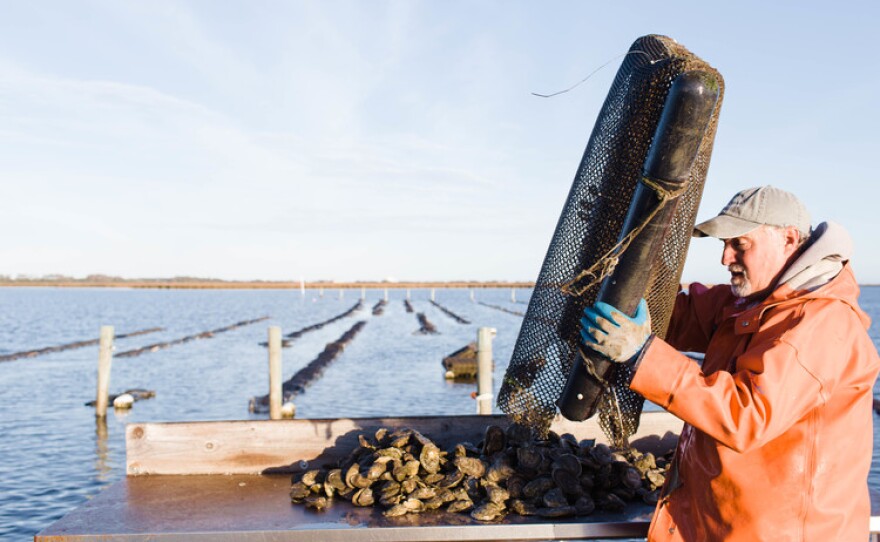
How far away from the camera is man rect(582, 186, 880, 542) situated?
2256mm

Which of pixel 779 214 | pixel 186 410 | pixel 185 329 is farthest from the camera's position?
pixel 185 329

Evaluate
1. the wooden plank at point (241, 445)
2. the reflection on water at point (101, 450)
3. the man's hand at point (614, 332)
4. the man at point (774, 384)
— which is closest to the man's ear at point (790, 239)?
the man at point (774, 384)

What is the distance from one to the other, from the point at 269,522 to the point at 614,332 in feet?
7.07

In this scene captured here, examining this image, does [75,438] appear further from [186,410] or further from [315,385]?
[315,385]

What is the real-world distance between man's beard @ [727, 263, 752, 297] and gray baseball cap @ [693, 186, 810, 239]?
153 mm

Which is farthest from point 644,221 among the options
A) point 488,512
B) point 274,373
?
point 274,373

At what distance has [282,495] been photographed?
4184 millimetres

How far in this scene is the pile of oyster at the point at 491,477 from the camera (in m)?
3.72

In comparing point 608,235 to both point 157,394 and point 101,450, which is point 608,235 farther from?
point 157,394

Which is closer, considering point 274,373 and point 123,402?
point 274,373

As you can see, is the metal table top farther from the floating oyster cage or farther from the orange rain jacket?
the orange rain jacket

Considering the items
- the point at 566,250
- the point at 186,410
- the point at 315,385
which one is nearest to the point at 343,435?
the point at 566,250

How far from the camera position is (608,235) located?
3246 millimetres

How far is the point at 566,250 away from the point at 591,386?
0.78 metres
